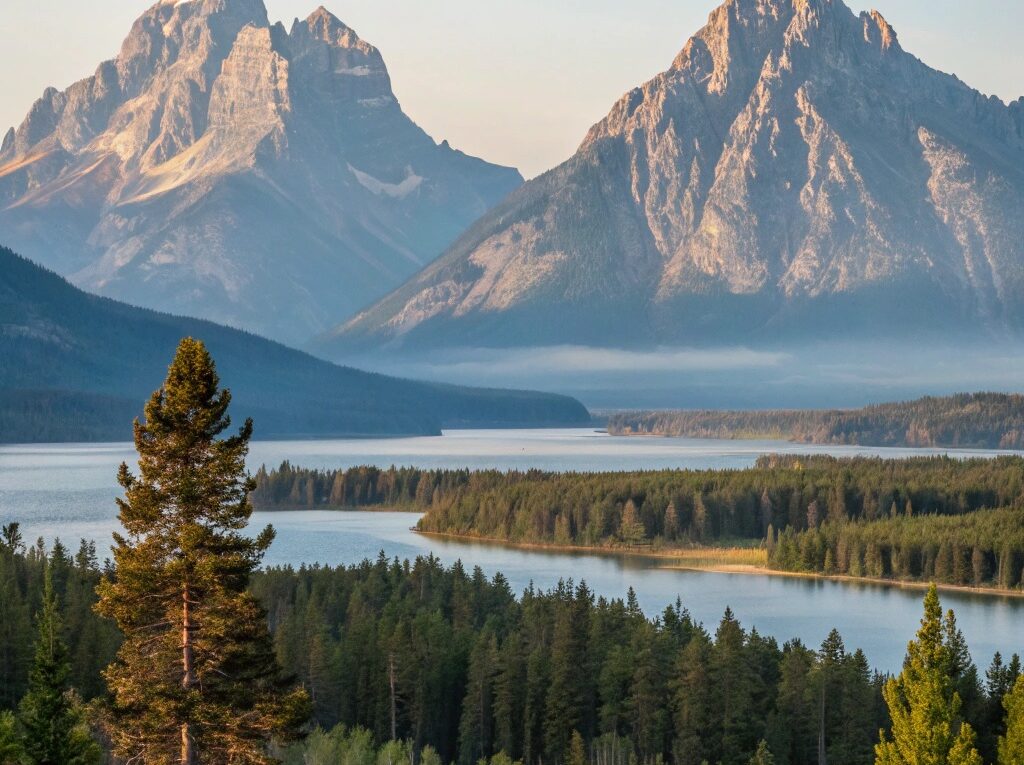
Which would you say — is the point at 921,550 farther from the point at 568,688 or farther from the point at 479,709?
the point at 479,709

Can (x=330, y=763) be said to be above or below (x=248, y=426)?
below

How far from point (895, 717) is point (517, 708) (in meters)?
37.7

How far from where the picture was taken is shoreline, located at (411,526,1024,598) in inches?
5984

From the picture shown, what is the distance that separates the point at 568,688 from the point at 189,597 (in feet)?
147

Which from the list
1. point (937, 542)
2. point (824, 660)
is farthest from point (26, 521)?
point (824, 660)

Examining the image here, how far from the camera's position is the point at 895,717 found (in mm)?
47969

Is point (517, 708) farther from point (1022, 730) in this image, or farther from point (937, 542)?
point (937, 542)

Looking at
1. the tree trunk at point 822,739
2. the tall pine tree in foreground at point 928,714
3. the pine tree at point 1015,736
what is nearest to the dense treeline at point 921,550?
the tree trunk at point 822,739

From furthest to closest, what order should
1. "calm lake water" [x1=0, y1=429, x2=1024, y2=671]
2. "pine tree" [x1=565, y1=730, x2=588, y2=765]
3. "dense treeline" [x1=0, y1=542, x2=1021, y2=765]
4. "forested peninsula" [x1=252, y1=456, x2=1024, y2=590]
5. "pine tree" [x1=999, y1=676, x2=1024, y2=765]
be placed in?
"forested peninsula" [x1=252, y1=456, x2=1024, y2=590] → "calm lake water" [x1=0, y1=429, x2=1024, y2=671] → "dense treeline" [x1=0, y1=542, x2=1021, y2=765] → "pine tree" [x1=565, y1=730, x2=588, y2=765] → "pine tree" [x1=999, y1=676, x2=1024, y2=765]

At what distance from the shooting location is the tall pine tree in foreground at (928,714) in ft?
154

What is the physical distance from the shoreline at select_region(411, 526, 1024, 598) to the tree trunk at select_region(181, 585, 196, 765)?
109075mm

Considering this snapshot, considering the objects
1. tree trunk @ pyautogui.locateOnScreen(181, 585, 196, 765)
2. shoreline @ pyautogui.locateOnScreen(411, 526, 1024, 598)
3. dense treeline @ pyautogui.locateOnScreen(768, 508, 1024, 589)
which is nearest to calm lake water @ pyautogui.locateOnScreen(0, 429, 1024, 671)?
shoreline @ pyautogui.locateOnScreen(411, 526, 1024, 598)

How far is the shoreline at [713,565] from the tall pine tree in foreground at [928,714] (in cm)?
9619

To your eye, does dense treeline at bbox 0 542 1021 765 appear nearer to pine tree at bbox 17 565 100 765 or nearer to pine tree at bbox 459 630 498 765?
pine tree at bbox 459 630 498 765
